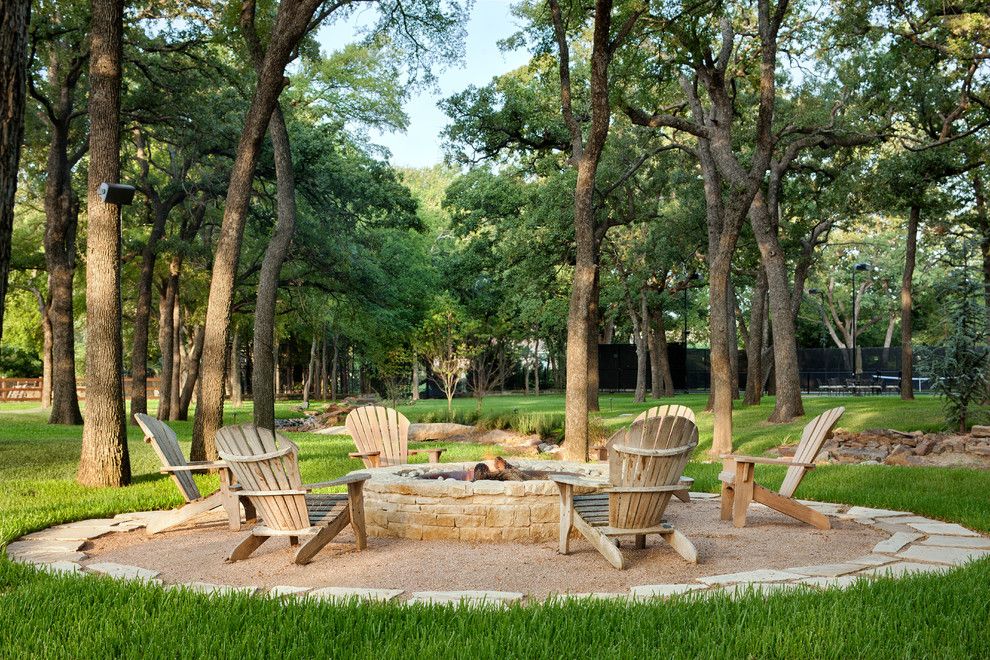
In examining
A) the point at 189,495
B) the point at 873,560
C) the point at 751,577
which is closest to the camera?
the point at 751,577

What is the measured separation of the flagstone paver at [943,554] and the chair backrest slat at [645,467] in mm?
1481

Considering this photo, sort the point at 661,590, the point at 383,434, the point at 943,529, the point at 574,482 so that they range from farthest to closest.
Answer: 1. the point at 383,434
2. the point at 943,529
3. the point at 574,482
4. the point at 661,590

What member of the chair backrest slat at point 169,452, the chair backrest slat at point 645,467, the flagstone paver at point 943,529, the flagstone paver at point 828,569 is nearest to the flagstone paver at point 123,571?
the chair backrest slat at point 169,452

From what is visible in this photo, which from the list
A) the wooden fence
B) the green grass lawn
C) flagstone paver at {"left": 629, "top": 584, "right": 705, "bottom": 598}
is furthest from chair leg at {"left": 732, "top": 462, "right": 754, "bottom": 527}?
the wooden fence

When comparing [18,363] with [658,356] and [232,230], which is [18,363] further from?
[232,230]

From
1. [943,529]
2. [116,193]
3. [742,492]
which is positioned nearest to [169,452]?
[116,193]

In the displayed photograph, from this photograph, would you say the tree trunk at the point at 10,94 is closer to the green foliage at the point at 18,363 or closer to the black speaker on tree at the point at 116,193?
the black speaker on tree at the point at 116,193

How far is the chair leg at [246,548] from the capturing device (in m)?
5.13

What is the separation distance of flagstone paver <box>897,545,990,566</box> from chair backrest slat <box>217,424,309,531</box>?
380cm

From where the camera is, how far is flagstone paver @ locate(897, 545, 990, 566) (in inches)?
195

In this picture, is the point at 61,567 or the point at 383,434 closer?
the point at 61,567

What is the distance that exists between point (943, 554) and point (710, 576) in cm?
165

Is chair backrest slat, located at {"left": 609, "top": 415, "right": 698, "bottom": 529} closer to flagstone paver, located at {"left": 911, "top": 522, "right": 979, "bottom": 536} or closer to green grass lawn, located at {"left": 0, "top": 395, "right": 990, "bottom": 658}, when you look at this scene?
green grass lawn, located at {"left": 0, "top": 395, "right": 990, "bottom": 658}

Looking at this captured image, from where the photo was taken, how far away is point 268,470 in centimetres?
515
